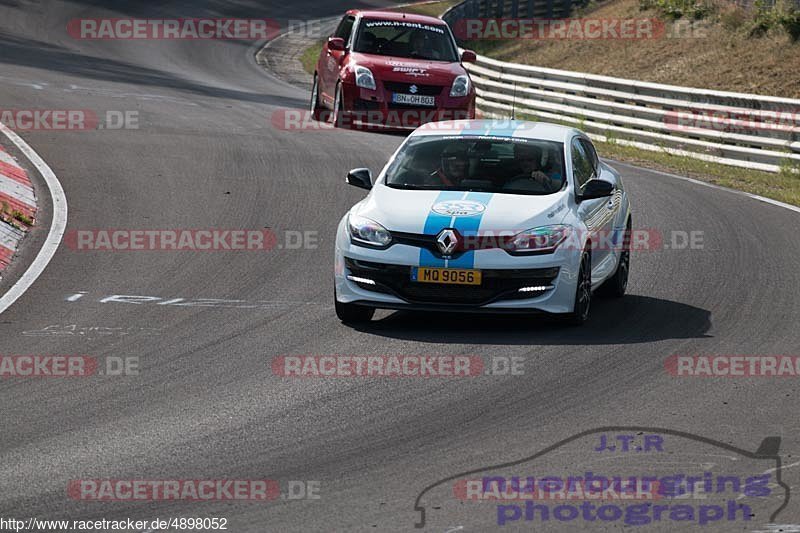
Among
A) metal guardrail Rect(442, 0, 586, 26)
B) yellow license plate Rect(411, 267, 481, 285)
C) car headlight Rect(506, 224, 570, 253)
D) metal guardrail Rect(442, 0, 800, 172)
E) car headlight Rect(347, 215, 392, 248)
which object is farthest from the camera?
metal guardrail Rect(442, 0, 586, 26)

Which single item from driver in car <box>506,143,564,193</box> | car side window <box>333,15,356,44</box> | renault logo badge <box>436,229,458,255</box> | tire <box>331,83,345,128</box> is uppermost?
driver in car <box>506,143,564,193</box>

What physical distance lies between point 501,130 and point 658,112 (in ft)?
39.7

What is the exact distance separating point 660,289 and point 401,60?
11.0 metres

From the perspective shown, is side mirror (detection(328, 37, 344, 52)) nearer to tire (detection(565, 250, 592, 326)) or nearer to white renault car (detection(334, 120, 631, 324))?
white renault car (detection(334, 120, 631, 324))

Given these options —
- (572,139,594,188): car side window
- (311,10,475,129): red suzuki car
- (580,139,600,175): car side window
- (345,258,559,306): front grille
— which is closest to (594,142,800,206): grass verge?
(311,10,475,129): red suzuki car

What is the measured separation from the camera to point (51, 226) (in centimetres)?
1482

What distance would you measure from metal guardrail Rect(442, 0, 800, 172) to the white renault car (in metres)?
10.3

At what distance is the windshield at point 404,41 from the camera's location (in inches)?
911

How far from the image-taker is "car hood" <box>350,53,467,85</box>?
22266 millimetres

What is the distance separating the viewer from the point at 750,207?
1761 centimetres

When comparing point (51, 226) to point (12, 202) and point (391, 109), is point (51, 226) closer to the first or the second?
point (12, 202)

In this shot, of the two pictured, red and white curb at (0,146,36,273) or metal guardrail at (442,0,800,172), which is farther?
metal guardrail at (442,0,800,172)

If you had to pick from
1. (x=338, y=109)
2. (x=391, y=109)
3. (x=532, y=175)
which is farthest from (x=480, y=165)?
(x=338, y=109)

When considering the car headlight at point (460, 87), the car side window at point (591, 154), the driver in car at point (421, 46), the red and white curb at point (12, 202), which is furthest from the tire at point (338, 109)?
the car side window at point (591, 154)
